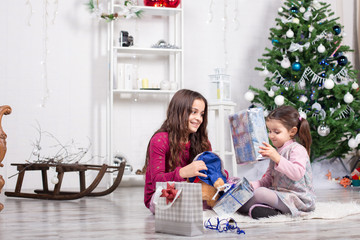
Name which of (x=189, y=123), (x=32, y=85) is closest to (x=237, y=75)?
(x=32, y=85)

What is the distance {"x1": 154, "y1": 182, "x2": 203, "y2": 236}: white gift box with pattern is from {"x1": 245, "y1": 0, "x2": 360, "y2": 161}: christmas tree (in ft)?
7.08

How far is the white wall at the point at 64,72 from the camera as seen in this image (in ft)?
12.8

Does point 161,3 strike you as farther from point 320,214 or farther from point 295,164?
point 320,214

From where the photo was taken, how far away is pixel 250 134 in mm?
1962

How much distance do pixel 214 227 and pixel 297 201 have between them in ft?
1.62

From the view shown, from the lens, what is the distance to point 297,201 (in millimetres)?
2082

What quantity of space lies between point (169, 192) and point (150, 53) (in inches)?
104

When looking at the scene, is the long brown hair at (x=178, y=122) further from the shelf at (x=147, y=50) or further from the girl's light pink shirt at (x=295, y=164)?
the shelf at (x=147, y=50)

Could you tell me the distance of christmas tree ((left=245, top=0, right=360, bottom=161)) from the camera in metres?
3.69

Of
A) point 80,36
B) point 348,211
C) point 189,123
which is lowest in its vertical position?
point 348,211

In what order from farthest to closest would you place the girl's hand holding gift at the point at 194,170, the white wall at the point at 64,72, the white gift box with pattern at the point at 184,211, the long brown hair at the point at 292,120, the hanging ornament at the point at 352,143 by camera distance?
the white wall at the point at 64,72 → the hanging ornament at the point at 352,143 → the long brown hair at the point at 292,120 → the girl's hand holding gift at the point at 194,170 → the white gift box with pattern at the point at 184,211

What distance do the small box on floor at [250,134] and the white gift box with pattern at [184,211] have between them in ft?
1.43

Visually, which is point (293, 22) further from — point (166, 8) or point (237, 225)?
point (237, 225)

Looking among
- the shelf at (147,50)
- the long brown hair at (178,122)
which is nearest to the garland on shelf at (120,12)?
the shelf at (147,50)
